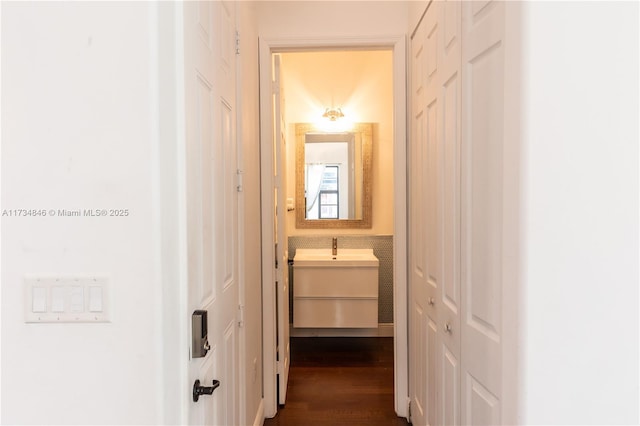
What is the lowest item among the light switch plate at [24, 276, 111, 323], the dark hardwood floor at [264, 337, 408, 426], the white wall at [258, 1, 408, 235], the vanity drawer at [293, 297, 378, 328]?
the dark hardwood floor at [264, 337, 408, 426]

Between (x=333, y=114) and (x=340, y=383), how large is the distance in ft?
7.91

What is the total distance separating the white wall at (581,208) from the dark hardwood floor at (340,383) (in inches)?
67.4

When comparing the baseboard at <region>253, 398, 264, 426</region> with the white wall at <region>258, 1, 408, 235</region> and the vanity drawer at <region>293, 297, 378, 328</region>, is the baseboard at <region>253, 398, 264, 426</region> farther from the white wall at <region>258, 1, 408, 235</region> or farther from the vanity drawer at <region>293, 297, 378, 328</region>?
the white wall at <region>258, 1, 408, 235</region>

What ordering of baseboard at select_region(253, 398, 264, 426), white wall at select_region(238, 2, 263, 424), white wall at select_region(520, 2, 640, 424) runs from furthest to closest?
baseboard at select_region(253, 398, 264, 426), white wall at select_region(238, 2, 263, 424), white wall at select_region(520, 2, 640, 424)

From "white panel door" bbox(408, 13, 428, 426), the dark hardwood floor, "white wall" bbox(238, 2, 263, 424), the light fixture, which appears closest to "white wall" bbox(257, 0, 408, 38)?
"white wall" bbox(238, 2, 263, 424)

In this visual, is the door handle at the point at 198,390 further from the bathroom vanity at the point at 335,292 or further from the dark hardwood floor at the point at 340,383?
the bathroom vanity at the point at 335,292

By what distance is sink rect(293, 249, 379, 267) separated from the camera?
10.6 ft

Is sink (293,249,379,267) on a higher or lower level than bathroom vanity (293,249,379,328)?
higher

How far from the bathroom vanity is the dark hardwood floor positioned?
26 centimetres

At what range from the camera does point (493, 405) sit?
108 cm

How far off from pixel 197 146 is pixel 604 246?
108 centimetres

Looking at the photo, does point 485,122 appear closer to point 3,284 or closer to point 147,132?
point 147,132

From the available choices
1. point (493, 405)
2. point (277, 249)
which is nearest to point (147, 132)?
point (493, 405)

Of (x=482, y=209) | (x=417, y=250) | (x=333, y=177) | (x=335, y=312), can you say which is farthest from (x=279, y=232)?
(x=482, y=209)
